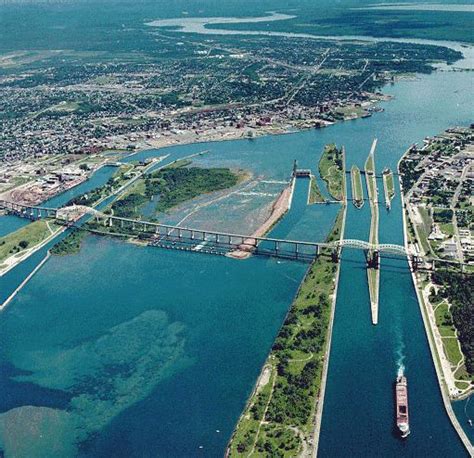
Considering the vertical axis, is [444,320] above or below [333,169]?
below

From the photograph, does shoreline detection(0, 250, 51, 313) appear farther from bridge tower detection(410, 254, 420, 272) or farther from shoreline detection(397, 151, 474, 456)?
bridge tower detection(410, 254, 420, 272)

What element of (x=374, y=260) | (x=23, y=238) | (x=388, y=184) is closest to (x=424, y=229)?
(x=374, y=260)

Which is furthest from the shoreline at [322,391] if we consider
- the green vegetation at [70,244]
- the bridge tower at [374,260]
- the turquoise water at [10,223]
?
the turquoise water at [10,223]

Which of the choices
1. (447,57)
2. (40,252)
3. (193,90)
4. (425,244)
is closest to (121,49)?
(193,90)

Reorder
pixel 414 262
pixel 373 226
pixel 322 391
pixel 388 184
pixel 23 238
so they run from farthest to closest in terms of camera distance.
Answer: pixel 388 184, pixel 23 238, pixel 373 226, pixel 414 262, pixel 322 391

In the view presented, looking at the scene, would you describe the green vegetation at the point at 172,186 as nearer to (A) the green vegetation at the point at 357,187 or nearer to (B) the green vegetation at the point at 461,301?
(A) the green vegetation at the point at 357,187

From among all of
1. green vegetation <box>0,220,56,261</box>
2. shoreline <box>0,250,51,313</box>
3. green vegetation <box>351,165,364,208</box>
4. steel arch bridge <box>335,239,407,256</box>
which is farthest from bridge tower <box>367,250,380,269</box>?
green vegetation <box>0,220,56,261</box>

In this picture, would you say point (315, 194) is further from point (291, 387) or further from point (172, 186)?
point (291, 387)
